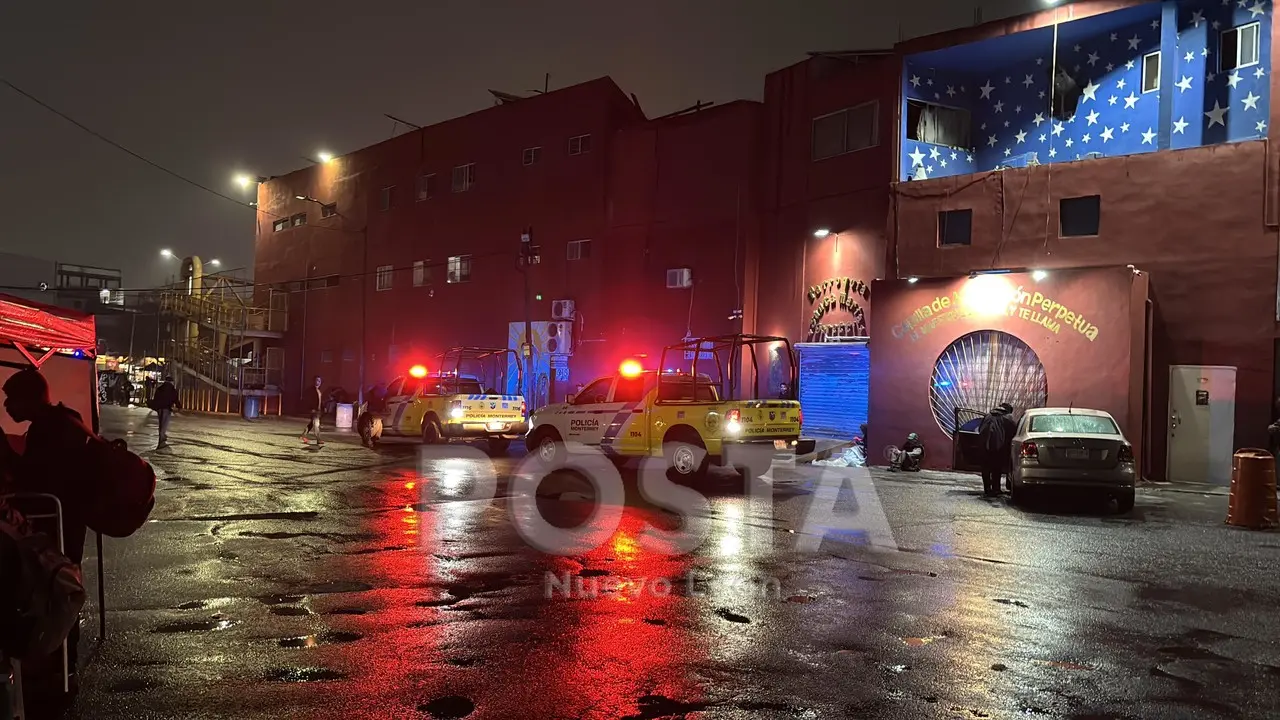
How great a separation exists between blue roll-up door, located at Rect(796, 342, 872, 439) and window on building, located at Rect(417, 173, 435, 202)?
18370 mm

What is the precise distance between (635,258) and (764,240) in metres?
4.43

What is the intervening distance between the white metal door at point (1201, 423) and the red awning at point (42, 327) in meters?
18.4

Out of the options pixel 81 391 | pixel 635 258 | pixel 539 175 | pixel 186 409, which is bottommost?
pixel 186 409

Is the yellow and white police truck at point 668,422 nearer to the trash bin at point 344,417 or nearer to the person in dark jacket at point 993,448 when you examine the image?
the person in dark jacket at point 993,448

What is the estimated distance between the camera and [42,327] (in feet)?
18.0

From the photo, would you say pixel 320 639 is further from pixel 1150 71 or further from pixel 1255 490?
pixel 1150 71

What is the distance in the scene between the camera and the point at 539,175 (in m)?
30.0

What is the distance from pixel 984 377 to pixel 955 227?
386 cm

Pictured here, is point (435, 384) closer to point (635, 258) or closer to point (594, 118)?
point (635, 258)

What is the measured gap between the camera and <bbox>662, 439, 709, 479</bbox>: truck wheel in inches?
578

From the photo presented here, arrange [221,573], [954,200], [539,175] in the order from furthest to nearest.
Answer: [539,175] → [954,200] → [221,573]

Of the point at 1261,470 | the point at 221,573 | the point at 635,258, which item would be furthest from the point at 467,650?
the point at 635,258

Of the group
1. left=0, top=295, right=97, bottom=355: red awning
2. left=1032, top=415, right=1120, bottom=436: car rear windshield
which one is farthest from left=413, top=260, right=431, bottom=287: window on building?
left=0, top=295, right=97, bottom=355: red awning

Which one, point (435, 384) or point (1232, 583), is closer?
point (1232, 583)
